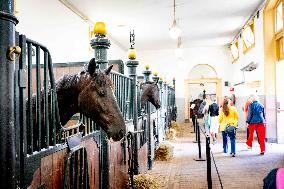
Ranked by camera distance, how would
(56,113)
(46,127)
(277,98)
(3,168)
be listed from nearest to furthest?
(3,168) → (46,127) → (56,113) → (277,98)

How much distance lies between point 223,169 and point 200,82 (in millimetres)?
12795

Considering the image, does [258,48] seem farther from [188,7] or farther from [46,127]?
[46,127]

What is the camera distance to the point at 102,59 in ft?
10.1

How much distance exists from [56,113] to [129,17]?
10098mm

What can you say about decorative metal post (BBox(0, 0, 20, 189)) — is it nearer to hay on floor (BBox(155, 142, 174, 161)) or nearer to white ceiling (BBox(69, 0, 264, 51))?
hay on floor (BBox(155, 142, 174, 161))

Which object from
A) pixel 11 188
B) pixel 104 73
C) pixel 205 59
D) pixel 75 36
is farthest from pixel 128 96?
pixel 205 59

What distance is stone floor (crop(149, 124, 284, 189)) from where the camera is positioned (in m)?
5.09

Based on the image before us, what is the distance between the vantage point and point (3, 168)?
1221mm

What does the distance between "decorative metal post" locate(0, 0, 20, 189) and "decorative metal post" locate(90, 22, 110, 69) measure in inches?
68.3

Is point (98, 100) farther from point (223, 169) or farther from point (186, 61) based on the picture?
point (186, 61)

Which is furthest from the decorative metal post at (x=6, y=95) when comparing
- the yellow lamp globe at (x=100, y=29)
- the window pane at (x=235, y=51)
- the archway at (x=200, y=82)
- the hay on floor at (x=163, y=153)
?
the archway at (x=200, y=82)

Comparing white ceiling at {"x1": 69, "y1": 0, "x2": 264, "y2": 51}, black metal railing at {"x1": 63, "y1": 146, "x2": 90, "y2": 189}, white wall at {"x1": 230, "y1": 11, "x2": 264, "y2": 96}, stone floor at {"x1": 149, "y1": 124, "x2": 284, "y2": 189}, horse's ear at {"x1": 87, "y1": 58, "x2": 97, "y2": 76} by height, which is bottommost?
stone floor at {"x1": 149, "y1": 124, "x2": 284, "y2": 189}

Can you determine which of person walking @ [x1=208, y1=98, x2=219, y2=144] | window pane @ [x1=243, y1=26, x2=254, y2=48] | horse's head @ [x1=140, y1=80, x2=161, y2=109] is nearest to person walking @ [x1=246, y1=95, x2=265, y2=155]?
person walking @ [x1=208, y1=98, x2=219, y2=144]

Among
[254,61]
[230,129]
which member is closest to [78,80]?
[230,129]
